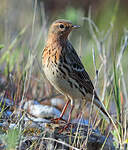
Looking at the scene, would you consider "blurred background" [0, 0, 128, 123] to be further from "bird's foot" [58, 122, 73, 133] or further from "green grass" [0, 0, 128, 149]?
"bird's foot" [58, 122, 73, 133]

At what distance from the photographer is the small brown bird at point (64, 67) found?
173 inches

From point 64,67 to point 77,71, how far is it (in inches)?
9.1

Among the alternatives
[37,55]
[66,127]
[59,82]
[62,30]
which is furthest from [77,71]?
[37,55]

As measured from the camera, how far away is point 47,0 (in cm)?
1257

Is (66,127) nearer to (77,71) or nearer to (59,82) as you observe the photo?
(59,82)

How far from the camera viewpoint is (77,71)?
4598 millimetres

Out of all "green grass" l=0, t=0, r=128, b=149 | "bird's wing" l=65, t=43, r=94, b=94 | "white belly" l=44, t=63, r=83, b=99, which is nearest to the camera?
"green grass" l=0, t=0, r=128, b=149

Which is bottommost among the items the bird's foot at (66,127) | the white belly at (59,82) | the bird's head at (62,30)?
the bird's foot at (66,127)

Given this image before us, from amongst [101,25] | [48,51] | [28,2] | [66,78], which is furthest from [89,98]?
[28,2]

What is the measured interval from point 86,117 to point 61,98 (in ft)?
2.87

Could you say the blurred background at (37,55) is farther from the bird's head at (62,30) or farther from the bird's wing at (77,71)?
the bird's head at (62,30)

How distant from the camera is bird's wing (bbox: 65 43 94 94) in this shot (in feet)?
14.9

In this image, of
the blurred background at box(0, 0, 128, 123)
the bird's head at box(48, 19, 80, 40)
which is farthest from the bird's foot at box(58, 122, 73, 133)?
the bird's head at box(48, 19, 80, 40)

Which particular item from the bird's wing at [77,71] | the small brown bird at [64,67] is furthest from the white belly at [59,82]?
the bird's wing at [77,71]
